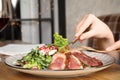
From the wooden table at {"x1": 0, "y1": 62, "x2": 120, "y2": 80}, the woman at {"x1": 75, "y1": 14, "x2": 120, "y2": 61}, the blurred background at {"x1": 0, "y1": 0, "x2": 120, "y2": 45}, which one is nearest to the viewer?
the wooden table at {"x1": 0, "y1": 62, "x2": 120, "y2": 80}

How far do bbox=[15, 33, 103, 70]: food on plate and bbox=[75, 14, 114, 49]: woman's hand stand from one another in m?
0.06

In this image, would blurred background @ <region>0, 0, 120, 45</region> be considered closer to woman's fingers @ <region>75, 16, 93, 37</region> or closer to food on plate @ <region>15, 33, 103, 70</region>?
woman's fingers @ <region>75, 16, 93, 37</region>

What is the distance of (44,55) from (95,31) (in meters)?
0.23

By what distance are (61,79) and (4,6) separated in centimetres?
30

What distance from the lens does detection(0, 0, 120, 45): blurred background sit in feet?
8.99

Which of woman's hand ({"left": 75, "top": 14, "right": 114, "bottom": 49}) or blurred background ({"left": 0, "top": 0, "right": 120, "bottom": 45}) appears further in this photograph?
blurred background ({"left": 0, "top": 0, "right": 120, "bottom": 45})

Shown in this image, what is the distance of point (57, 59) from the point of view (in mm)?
617

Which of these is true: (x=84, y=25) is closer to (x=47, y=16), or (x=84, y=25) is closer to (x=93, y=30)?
(x=93, y=30)

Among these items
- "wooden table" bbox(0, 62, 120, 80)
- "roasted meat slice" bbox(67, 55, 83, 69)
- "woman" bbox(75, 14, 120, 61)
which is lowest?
"wooden table" bbox(0, 62, 120, 80)

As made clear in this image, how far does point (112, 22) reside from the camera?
5.25 ft

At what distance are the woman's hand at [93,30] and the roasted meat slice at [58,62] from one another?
9 centimetres

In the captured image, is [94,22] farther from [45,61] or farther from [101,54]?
[45,61]

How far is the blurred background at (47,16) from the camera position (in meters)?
2.74

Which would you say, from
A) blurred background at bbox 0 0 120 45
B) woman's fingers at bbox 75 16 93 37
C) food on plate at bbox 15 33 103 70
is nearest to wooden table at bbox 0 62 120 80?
food on plate at bbox 15 33 103 70
